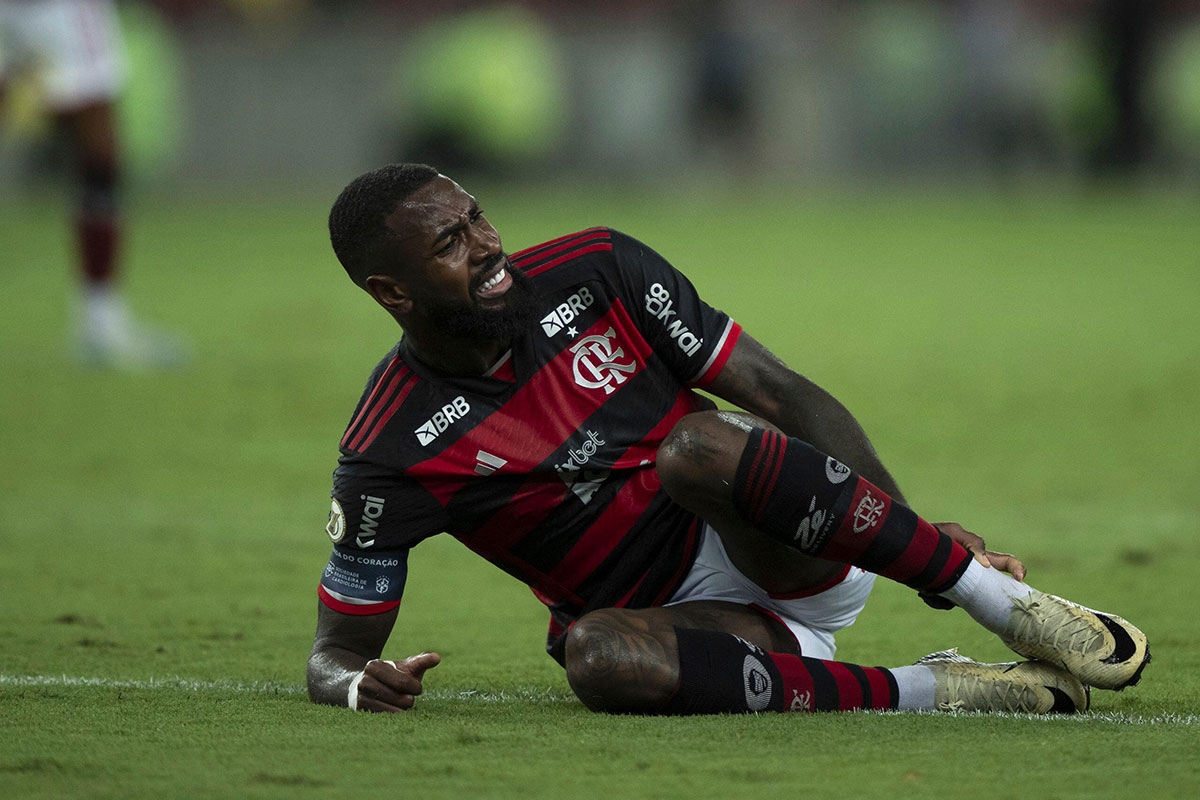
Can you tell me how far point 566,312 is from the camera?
392cm

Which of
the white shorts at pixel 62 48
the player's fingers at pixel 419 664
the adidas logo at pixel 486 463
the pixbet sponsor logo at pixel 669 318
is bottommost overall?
the player's fingers at pixel 419 664

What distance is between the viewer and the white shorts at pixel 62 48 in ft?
30.2

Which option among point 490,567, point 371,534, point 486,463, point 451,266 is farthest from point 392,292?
point 490,567

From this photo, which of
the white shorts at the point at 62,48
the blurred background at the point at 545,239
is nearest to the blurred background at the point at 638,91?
the blurred background at the point at 545,239

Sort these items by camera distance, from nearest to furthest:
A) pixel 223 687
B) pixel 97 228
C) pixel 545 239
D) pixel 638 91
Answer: pixel 223 687 < pixel 97 228 < pixel 545 239 < pixel 638 91

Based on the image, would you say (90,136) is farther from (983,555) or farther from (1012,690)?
(1012,690)

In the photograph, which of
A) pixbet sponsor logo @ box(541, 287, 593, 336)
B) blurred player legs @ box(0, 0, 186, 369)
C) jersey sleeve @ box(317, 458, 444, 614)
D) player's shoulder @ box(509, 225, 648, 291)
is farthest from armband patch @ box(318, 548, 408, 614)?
blurred player legs @ box(0, 0, 186, 369)

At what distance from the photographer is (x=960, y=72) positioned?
18.9 m

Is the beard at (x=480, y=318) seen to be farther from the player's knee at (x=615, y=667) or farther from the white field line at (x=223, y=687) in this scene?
the white field line at (x=223, y=687)

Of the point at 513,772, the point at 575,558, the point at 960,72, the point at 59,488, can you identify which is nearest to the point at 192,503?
the point at 59,488

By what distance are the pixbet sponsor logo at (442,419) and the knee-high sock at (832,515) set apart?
645mm

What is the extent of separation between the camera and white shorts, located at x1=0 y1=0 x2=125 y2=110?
A: 922 cm

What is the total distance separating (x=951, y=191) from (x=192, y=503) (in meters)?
12.5

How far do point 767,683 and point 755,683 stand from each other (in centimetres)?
3
